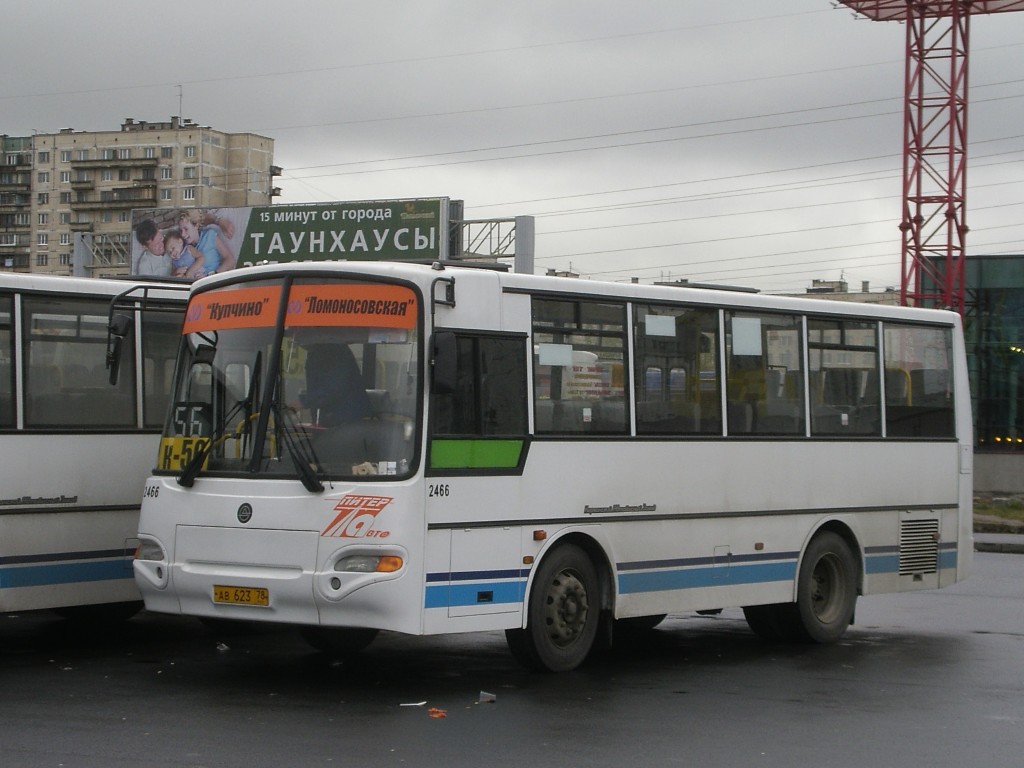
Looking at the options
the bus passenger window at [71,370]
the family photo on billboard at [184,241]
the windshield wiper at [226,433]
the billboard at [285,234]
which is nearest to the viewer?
the windshield wiper at [226,433]

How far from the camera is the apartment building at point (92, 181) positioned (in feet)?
428

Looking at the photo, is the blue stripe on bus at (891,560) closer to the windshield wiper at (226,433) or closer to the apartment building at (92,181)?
the windshield wiper at (226,433)

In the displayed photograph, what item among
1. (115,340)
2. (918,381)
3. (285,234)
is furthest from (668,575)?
(285,234)

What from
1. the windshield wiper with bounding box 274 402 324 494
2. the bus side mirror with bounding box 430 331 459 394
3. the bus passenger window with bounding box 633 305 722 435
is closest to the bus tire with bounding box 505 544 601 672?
the bus passenger window with bounding box 633 305 722 435

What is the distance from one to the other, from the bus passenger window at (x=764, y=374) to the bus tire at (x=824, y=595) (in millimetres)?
1139

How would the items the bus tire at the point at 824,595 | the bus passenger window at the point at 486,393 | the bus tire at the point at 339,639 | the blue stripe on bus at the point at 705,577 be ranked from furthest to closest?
the bus tire at the point at 824,595 < the bus tire at the point at 339,639 < the blue stripe on bus at the point at 705,577 < the bus passenger window at the point at 486,393

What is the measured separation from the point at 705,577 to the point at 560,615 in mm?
1761

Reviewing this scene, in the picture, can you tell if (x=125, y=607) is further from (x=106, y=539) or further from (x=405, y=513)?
(x=405, y=513)

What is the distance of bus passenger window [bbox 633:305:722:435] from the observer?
12633 mm

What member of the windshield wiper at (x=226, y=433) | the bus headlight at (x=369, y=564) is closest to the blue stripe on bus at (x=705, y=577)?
the bus headlight at (x=369, y=564)

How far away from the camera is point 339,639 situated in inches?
509

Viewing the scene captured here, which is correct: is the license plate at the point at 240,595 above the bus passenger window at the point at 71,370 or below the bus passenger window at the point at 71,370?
below

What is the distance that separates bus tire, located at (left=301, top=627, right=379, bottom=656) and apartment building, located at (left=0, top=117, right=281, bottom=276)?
11651 cm

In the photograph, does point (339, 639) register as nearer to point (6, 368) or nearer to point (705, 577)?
point (705, 577)
